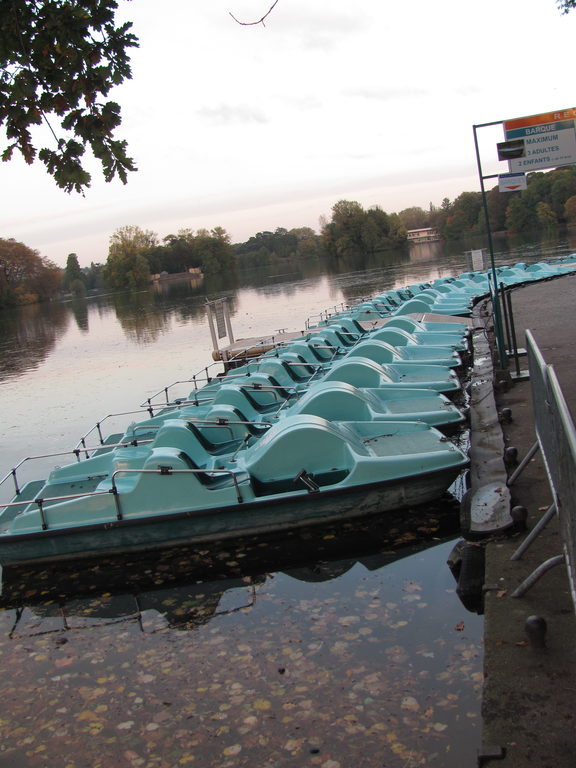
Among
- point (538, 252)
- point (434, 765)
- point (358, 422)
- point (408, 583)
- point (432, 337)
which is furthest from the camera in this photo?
point (538, 252)

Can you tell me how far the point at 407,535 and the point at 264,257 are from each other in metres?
157

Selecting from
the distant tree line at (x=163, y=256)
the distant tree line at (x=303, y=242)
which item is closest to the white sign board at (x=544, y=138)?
the distant tree line at (x=303, y=242)

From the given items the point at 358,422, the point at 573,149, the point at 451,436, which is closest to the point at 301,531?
the point at 358,422

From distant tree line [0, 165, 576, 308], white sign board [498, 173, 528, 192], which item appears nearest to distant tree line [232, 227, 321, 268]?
distant tree line [0, 165, 576, 308]

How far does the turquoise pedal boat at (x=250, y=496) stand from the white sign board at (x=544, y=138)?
4.96 m

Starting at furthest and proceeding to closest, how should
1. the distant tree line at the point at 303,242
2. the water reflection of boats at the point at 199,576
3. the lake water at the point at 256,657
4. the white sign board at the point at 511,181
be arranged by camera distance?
1. the distant tree line at the point at 303,242
2. the white sign board at the point at 511,181
3. the water reflection of boats at the point at 199,576
4. the lake water at the point at 256,657

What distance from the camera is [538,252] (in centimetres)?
6353

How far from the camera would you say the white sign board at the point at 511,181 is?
11531 mm

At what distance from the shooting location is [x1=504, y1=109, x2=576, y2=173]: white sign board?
11.3 metres

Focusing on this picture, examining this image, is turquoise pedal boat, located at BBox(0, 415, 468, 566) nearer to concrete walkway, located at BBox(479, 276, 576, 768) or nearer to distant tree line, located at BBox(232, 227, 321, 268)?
concrete walkway, located at BBox(479, 276, 576, 768)

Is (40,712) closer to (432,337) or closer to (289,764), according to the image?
(289,764)

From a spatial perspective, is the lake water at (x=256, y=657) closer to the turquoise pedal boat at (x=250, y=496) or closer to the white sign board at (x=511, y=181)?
the turquoise pedal boat at (x=250, y=496)

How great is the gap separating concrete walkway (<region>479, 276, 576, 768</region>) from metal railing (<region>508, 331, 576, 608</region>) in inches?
7.3

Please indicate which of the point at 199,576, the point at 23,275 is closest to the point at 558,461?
the point at 199,576
